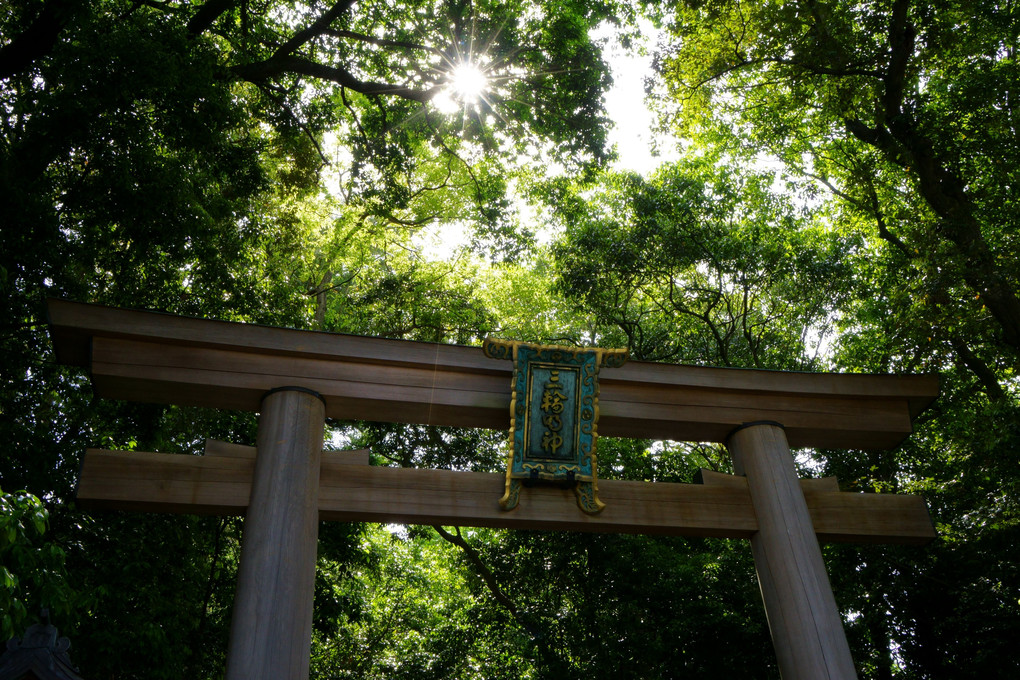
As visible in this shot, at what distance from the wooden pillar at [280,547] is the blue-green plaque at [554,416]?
1169 mm

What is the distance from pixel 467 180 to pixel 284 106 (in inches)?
130

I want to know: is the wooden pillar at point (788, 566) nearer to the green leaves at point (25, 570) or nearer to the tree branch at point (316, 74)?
the green leaves at point (25, 570)

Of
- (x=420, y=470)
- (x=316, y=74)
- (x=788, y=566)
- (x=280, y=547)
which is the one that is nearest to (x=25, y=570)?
(x=280, y=547)

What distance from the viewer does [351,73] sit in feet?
30.3

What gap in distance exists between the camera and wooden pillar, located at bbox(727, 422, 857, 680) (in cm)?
431

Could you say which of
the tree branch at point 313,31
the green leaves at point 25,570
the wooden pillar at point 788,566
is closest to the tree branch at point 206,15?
the tree branch at point 313,31

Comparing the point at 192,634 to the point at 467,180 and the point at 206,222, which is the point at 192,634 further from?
the point at 467,180

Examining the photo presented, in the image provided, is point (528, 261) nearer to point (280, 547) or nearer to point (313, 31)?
point (313, 31)

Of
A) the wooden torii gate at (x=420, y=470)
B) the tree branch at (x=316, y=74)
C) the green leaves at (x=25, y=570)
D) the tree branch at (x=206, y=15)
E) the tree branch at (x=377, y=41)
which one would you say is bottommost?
the green leaves at (x=25, y=570)

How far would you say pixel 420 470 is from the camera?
4520 mm

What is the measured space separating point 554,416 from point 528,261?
5.95 meters

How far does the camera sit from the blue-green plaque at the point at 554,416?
14.9 feet

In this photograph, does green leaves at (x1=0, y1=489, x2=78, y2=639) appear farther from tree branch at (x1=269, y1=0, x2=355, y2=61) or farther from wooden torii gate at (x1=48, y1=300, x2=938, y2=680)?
tree branch at (x1=269, y1=0, x2=355, y2=61)

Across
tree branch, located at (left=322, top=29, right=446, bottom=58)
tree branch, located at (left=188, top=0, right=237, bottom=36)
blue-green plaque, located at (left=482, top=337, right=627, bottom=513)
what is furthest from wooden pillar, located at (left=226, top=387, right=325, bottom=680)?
tree branch, located at (left=322, top=29, right=446, bottom=58)
